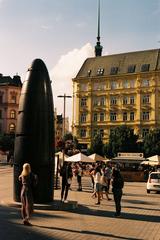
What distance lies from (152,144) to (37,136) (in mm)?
62511

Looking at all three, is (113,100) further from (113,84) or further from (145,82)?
(145,82)

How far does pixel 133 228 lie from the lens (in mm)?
12961

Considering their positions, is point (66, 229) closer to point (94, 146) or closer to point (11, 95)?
point (94, 146)

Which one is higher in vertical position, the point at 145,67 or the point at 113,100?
the point at 145,67

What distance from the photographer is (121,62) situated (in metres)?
98.8

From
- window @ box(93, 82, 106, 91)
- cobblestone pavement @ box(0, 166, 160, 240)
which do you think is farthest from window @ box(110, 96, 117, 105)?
cobblestone pavement @ box(0, 166, 160, 240)

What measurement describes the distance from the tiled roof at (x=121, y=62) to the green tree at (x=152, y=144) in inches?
721

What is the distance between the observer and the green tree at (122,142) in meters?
80.5

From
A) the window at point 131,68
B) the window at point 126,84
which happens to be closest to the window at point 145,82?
the window at point 126,84

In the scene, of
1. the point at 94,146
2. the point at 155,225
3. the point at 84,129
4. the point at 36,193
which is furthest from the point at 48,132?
the point at 84,129

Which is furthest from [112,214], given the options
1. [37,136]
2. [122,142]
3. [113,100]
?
[113,100]

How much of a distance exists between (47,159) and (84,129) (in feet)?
269

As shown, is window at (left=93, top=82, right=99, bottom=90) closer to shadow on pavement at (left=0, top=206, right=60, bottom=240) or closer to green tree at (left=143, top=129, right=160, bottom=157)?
green tree at (left=143, top=129, right=160, bottom=157)

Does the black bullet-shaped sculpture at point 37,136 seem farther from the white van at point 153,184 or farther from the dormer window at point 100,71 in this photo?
the dormer window at point 100,71
